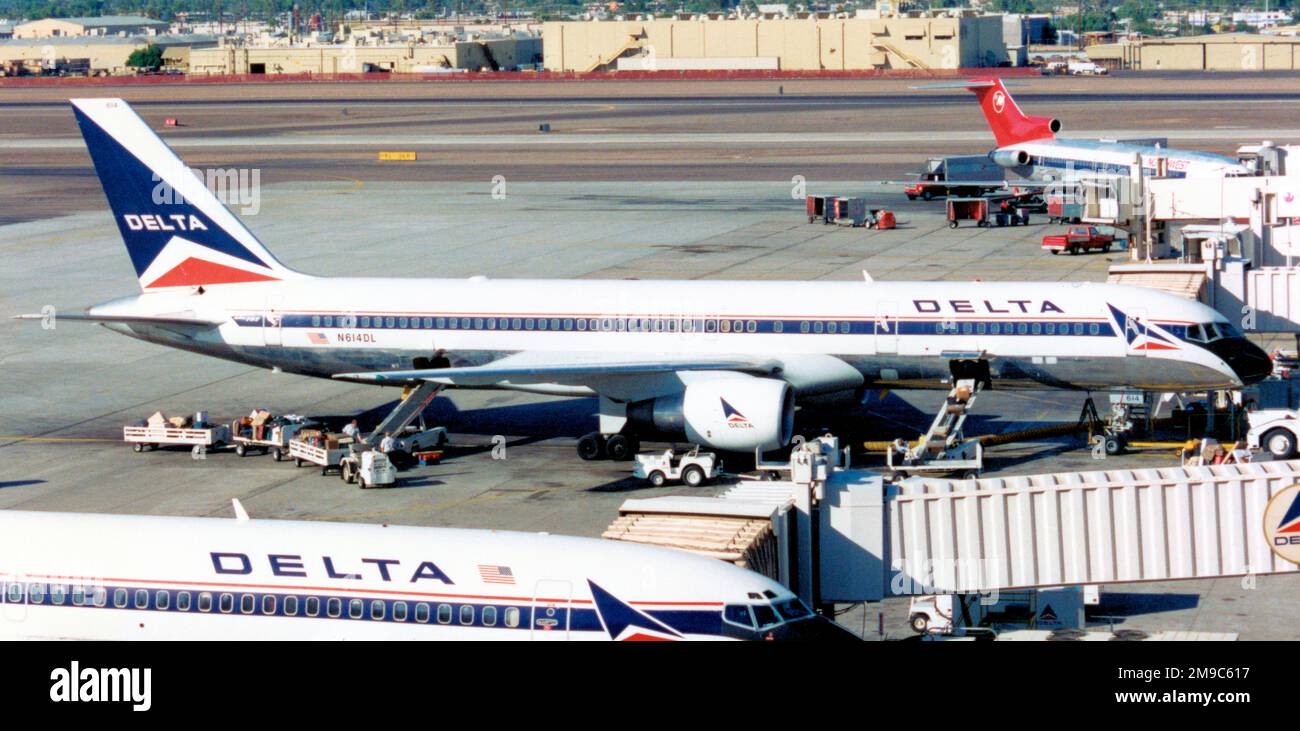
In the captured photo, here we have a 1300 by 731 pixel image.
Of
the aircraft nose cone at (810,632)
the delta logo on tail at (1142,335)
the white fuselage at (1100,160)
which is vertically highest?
the white fuselage at (1100,160)

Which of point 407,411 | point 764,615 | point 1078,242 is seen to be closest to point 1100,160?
point 1078,242

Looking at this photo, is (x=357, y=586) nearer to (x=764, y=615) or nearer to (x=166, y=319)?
(x=764, y=615)

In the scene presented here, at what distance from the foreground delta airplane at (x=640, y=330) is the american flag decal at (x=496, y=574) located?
18.8m

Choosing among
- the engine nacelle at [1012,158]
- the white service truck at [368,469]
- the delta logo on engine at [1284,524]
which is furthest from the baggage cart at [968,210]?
the delta logo on engine at [1284,524]

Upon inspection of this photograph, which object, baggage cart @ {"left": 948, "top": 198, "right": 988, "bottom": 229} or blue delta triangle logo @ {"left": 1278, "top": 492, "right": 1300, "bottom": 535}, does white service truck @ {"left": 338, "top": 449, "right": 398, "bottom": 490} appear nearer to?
blue delta triangle logo @ {"left": 1278, "top": 492, "right": 1300, "bottom": 535}

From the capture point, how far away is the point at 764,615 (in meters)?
22.5

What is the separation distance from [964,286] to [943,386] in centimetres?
279

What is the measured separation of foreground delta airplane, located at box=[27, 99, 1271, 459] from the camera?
1713 inches

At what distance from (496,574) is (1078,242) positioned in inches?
2473

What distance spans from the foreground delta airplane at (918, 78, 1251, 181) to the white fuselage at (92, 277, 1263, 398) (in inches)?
1898

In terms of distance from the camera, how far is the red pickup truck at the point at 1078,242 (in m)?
81.4

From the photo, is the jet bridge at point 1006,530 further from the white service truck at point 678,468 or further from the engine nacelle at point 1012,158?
the engine nacelle at point 1012,158
